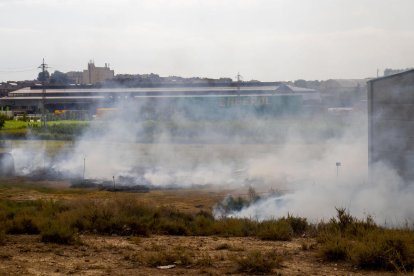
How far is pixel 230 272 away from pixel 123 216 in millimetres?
5143

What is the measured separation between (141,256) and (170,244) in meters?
1.49

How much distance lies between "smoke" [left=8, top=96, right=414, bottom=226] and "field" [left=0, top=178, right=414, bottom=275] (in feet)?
15.0

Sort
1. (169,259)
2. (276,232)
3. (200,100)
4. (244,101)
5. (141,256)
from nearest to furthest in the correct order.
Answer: (169,259) < (141,256) < (276,232) < (200,100) < (244,101)

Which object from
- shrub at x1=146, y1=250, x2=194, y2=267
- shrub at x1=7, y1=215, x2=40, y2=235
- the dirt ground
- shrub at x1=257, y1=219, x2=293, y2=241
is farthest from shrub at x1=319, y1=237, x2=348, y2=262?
shrub at x1=7, y1=215, x2=40, y2=235

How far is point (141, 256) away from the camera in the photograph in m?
10.0

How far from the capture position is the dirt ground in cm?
910

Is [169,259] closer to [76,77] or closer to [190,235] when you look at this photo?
[190,235]

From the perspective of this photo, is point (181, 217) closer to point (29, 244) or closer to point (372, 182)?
point (29, 244)

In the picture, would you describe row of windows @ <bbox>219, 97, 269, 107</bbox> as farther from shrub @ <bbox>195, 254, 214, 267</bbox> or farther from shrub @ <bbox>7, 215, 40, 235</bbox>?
shrub @ <bbox>195, 254, 214, 267</bbox>

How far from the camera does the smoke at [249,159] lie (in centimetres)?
1905

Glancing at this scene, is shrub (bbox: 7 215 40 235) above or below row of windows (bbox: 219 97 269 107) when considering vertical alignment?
below

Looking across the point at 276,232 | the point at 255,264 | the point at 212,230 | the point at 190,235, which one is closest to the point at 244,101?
the point at 212,230

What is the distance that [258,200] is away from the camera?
20.5 metres

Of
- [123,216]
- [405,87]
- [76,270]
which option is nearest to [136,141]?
[405,87]
